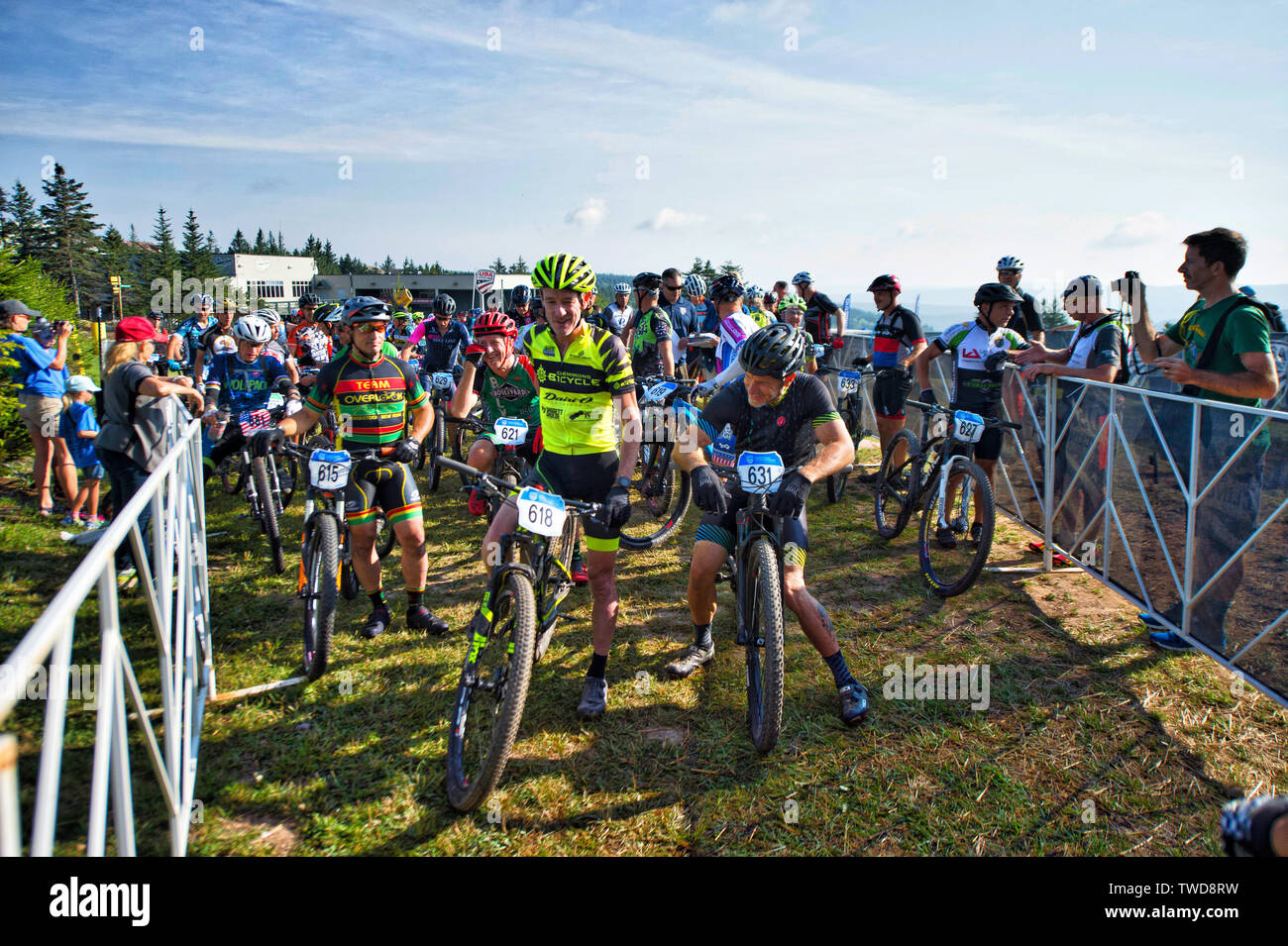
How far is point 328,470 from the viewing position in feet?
15.0

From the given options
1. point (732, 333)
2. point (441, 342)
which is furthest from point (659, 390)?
point (441, 342)

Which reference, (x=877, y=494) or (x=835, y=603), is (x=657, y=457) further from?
(x=835, y=603)

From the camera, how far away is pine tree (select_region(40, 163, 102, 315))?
65.4 m

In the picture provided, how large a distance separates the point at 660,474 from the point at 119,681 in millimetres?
6008

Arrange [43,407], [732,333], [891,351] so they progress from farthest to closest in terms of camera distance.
Answer: [891,351], [43,407], [732,333]

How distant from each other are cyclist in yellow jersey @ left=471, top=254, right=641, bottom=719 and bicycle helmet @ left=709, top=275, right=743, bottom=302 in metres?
3.45

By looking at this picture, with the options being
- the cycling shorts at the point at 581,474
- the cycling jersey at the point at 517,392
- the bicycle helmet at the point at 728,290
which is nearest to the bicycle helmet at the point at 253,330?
the cycling jersey at the point at 517,392

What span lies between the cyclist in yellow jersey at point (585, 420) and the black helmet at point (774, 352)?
0.72 meters

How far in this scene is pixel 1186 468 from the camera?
14.9 ft

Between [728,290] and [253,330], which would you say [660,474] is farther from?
[253,330]

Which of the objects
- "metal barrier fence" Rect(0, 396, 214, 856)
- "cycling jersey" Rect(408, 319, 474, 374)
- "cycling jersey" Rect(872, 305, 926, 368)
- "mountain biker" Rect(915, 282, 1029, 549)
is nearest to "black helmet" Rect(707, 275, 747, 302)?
"cycling jersey" Rect(872, 305, 926, 368)
